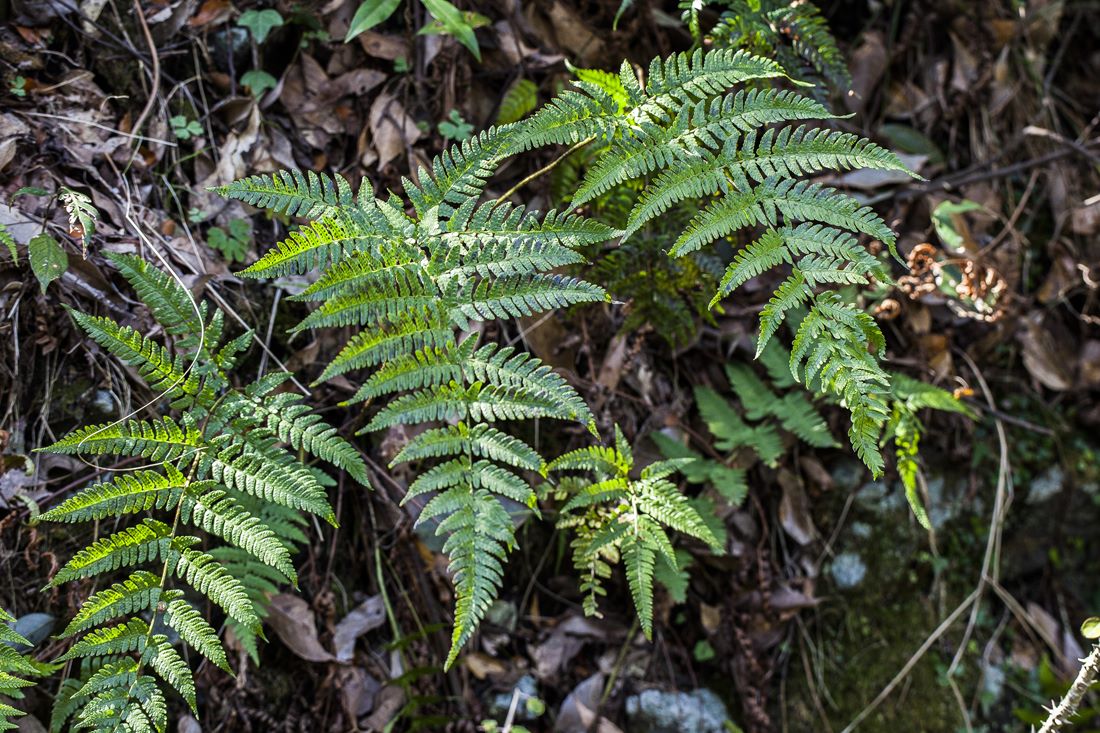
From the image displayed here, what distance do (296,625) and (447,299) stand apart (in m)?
1.18

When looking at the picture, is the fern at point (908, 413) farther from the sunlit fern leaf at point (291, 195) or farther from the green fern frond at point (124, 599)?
the green fern frond at point (124, 599)

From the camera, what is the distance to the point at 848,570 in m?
3.37

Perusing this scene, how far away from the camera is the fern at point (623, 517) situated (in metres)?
2.43

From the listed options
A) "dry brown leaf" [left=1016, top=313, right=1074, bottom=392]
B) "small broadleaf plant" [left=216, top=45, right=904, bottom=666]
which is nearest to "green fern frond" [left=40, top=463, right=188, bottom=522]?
"small broadleaf plant" [left=216, top=45, right=904, bottom=666]

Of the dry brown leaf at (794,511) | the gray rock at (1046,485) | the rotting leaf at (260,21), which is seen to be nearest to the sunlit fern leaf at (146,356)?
the rotting leaf at (260,21)

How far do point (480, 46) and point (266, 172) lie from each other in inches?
36.7

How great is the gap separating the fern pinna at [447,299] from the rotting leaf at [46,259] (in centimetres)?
56

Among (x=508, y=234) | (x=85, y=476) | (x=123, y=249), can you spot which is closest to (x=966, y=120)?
(x=508, y=234)

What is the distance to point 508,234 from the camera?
2.27 metres

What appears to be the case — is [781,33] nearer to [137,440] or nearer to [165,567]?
[137,440]

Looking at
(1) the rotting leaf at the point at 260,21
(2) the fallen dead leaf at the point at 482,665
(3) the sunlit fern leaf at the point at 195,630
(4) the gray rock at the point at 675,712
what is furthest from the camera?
(4) the gray rock at the point at 675,712

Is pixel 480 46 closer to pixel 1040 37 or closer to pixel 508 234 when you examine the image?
pixel 508 234

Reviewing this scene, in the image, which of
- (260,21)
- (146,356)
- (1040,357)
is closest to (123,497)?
(146,356)

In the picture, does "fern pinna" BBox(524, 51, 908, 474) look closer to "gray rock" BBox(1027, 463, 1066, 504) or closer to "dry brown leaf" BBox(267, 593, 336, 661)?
"dry brown leaf" BBox(267, 593, 336, 661)
